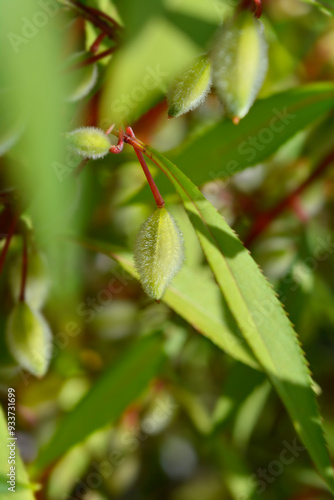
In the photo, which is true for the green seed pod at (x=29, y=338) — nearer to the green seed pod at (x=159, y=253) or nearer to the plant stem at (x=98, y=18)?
the green seed pod at (x=159, y=253)

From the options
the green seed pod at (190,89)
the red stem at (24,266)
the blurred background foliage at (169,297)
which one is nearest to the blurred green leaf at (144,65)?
the blurred background foliage at (169,297)

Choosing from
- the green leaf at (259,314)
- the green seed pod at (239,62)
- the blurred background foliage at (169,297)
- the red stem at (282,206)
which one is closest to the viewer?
the green seed pod at (239,62)

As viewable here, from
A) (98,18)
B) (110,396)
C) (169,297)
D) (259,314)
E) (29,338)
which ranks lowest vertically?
(110,396)

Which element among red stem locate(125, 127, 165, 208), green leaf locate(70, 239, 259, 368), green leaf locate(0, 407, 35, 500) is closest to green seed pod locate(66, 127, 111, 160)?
red stem locate(125, 127, 165, 208)

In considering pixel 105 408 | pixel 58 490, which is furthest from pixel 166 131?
pixel 58 490

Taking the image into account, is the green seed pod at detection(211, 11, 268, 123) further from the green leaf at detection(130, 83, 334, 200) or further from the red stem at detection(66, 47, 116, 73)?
the green leaf at detection(130, 83, 334, 200)

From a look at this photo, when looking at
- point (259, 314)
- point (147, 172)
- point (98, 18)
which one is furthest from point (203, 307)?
point (98, 18)

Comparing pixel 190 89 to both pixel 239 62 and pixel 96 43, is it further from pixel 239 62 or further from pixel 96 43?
pixel 96 43

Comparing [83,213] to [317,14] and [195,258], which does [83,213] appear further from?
[317,14]
